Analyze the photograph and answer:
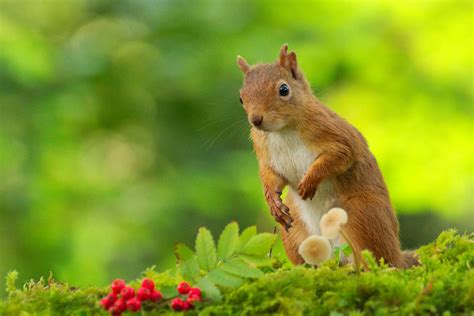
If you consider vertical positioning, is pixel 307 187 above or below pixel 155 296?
above

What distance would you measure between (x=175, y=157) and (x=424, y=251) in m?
5.76

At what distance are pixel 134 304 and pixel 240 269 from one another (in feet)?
0.85

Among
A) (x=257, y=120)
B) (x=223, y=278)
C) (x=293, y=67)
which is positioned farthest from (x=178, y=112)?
(x=223, y=278)

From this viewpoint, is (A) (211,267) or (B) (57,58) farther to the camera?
(B) (57,58)

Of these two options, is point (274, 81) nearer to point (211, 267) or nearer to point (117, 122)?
point (211, 267)

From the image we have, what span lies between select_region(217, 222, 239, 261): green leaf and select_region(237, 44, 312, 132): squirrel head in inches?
34.6

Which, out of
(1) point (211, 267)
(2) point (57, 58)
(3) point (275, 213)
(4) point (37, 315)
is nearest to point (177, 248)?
(1) point (211, 267)

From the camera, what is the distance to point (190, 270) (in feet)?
7.22

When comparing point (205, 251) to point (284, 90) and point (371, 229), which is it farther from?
point (284, 90)

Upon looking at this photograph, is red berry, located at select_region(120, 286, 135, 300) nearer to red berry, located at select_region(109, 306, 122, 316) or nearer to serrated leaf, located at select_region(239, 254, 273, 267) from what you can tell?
red berry, located at select_region(109, 306, 122, 316)

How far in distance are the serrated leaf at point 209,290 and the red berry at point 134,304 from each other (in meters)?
0.15

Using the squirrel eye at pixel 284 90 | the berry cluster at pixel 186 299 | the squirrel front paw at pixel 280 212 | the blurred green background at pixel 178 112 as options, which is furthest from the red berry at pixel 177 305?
the blurred green background at pixel 178 112

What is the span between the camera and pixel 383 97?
8125 millimetres

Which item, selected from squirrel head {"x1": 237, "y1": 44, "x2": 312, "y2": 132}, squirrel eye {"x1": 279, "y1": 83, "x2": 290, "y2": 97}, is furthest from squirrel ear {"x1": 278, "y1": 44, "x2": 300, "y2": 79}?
squirrel eye {"x1": 279, "y1": 83, "x2": 290, "y2": 97}
